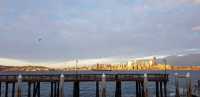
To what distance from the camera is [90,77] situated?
5681 cm

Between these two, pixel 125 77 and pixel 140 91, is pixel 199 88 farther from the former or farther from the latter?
pixel 125 77

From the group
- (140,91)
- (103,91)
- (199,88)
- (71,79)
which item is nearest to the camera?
(103,91)

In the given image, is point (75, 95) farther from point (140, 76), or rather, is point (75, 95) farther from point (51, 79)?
point (140, 76)

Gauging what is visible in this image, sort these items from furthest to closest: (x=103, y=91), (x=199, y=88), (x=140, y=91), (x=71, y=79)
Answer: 1. (x=199, y=88)
2. (x=140, y=91)
3. (x=71, y=79)
4. (x=103, y=91)

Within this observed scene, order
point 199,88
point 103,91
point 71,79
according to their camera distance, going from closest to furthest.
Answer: point 103,91
point 71,79
point 199,88

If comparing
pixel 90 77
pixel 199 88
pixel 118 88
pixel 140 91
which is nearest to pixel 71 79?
pixel 90 77

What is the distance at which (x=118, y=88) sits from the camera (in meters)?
57.4

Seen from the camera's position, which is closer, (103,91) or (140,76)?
(103,91)

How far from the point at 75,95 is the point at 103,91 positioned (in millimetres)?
10603

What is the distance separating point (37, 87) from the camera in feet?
211

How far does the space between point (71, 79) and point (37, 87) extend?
1054 centimetres

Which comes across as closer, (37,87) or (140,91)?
(140,91)

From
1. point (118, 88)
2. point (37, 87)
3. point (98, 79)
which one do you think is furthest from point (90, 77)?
point (37, 87)

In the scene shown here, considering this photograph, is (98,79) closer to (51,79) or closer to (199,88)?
(51,79)
